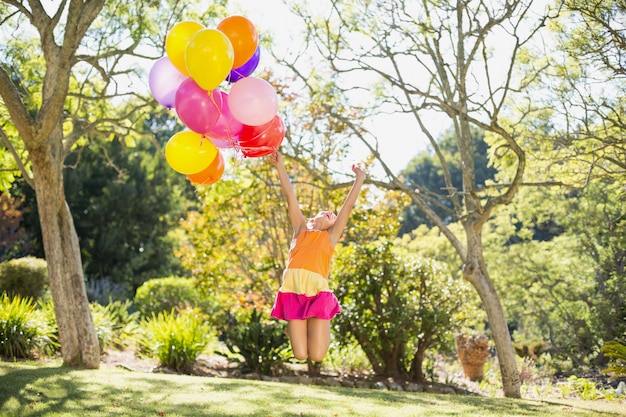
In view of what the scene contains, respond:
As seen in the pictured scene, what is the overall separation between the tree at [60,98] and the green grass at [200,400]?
2.62ft

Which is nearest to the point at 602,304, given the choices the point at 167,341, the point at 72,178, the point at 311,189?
the point at 311,189

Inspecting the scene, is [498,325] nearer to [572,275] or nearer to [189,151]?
[189,151]

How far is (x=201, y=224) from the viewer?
35.0ft

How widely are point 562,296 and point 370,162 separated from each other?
19.3 ft

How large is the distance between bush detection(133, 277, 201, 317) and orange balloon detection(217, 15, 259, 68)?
10307 mm

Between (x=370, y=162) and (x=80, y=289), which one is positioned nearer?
(x=80, y=289)

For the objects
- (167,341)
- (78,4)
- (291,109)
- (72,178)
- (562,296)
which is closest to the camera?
(78,4)

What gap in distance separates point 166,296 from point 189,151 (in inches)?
406

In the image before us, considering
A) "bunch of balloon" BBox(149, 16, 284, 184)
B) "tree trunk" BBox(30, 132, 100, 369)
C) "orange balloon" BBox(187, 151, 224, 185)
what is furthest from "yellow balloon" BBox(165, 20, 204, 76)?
"tree trunk" BBox(30, 132, 100, 369)

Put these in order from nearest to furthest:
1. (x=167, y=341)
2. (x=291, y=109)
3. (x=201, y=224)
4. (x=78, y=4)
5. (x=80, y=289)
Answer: (x=78, y=4) → (x=80, y=289) → (x=167, y=341) → (x=291, y=109) → (x=201, y=224)

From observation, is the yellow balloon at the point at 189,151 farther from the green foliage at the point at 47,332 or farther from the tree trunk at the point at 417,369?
the tree trunk at the point at 417,369

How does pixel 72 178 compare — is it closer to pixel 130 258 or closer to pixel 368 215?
pixel 130 258

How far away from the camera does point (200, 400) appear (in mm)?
5543

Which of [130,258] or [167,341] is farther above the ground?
[130,258]
